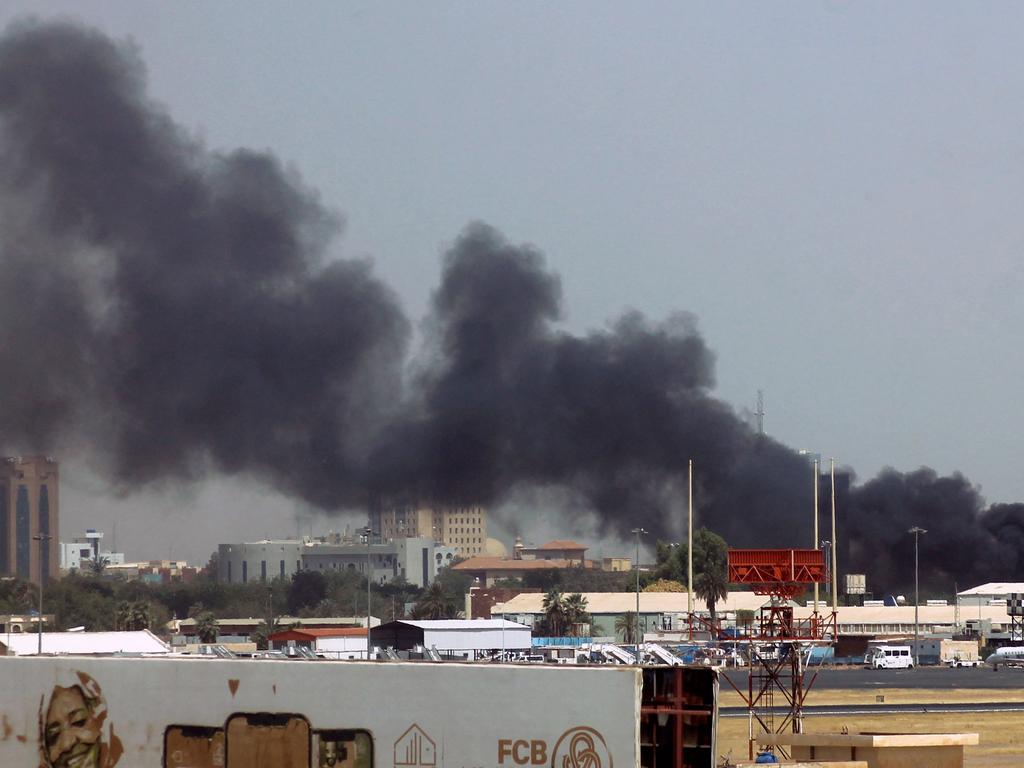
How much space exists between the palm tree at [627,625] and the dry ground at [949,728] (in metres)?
72.9

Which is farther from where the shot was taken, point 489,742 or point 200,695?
point 200,695

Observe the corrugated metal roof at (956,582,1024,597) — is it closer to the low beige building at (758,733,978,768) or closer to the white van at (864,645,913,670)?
the white van at (864,645,913,670)

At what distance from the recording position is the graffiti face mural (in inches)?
790

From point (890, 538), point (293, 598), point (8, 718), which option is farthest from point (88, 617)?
point (8, 718)

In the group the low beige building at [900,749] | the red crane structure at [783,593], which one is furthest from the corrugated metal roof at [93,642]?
the low beige building at [900,749]

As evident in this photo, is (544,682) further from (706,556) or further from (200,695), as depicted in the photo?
(706,556)

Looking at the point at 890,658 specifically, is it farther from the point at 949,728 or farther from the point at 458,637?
the point at 949,728

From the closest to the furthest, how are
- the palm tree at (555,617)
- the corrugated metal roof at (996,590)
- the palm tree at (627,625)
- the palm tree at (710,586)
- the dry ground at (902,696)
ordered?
the dry ground at (902,696) < the palm tree at (627,625) < the palm tree at (555,617) < the palm tree at (710,586) < the corrugated metal roof at (996,590)

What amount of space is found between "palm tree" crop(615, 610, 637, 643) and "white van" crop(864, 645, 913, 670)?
2801cm

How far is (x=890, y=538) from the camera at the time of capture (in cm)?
18588

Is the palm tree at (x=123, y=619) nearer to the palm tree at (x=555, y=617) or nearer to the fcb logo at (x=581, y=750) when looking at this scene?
the palm tree at (x=555, y=617)

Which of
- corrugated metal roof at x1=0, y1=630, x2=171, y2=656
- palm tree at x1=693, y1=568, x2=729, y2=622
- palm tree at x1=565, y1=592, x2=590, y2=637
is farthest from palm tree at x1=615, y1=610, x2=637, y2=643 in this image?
corrugated metal roof at x1=0, y1=630, x2=171, y2=656

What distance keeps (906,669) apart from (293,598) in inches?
3908

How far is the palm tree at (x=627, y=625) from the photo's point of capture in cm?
13018
